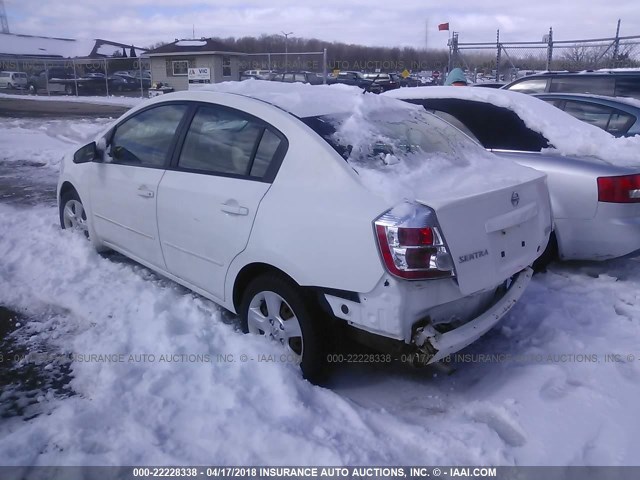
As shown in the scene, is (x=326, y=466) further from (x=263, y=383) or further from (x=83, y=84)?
(x=83, y=84)

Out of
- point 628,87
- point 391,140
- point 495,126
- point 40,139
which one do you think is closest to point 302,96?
point 391,140

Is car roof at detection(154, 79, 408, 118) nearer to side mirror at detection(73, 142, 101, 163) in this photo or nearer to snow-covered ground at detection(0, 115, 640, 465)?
side mirror at detection(73, 142, 101, 163)

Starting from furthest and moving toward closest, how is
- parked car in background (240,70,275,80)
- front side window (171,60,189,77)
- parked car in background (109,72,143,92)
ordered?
parked car in background (109,72,143,92) → front side window (171,60,189,77) → parked car in background (240,70,275,80)

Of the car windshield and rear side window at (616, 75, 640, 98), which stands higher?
rear side window at (616, 75, 640, 98)


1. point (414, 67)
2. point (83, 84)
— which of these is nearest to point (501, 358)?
point (83, 84)

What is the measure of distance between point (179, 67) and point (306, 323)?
90.7ft

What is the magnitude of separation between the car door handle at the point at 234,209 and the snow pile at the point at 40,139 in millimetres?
7260

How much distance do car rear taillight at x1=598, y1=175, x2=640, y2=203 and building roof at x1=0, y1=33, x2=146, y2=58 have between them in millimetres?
48908

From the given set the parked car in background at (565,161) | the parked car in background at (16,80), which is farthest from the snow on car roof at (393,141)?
the parked car in background at (16,80)

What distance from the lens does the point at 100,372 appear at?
124 inches

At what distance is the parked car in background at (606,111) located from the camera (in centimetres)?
605

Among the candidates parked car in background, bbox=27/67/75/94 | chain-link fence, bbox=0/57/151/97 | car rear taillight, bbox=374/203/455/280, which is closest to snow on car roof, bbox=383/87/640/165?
car rear taillight, bbox=374/203/455/280

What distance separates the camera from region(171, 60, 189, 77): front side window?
2769cm

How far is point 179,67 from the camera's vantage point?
92.7ft
